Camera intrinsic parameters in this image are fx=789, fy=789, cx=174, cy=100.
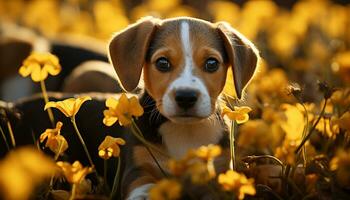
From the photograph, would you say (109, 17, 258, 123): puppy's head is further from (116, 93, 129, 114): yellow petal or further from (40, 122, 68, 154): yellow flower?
(40, 122, 68, 154): yellow flower

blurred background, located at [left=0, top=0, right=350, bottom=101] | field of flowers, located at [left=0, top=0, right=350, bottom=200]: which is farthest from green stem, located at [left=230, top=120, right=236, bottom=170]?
blurred background, located at [left=0, top=0, right=350, bottom=101]

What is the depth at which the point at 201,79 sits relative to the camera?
12.3 ft

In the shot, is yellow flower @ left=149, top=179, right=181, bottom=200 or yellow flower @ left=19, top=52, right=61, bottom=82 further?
yellow flower @ left=19, top=52, right=61, bottom=82

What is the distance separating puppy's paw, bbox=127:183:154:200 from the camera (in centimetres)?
368

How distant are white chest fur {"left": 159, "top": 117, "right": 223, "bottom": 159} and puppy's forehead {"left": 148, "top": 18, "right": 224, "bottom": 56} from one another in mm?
390

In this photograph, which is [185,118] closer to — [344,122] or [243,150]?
[243,150]

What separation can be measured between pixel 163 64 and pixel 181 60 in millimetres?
98

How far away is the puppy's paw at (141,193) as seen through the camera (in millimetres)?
3680

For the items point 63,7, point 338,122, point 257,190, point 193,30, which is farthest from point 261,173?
point 63,7

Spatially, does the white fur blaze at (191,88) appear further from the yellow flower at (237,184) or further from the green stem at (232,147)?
the yellow flower at (237,184)

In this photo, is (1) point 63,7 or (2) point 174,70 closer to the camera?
(2) point 174,70

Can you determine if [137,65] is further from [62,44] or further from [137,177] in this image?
[62,44]

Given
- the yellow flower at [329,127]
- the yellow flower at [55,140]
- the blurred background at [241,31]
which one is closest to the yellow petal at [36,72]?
the yellow flower at [55,140]

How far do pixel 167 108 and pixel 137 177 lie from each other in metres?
0.47
